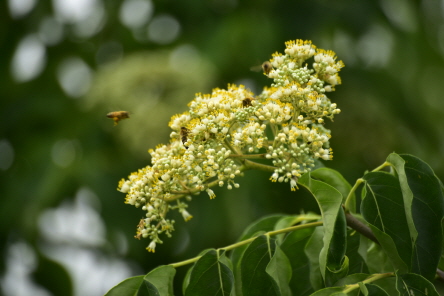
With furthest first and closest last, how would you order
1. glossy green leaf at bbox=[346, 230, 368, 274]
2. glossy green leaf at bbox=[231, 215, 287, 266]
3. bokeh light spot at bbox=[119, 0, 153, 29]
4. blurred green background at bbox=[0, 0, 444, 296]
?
bokeh light spot at bbox=[119, 0, 153, 29] < blurred green background at bbox=[0, 0, 444, 296] < glossy green leaf at bbox=[231, 215, 287, 266] < glossy green leaf at bbox=[346, 230, 368, 274]

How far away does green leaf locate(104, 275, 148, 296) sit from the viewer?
220cm

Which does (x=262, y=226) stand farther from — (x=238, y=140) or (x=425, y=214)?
(x=425, y=214)

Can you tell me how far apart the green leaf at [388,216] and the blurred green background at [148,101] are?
371 cm

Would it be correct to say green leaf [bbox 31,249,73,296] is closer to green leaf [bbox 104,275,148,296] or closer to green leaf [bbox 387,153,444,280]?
green leaf [bbox 104,275,148,296]

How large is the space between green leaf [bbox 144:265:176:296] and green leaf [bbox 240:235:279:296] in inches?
11.5

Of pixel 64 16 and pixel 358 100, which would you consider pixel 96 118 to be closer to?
pixel 64 16

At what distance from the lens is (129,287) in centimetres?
222

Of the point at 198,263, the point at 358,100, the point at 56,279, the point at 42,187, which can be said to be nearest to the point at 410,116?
the point at 358,100

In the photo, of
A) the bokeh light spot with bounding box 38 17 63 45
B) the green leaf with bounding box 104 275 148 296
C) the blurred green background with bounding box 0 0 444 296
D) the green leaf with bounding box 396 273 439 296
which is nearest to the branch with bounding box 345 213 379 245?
the green leaf with bounding box 396 273 439 296

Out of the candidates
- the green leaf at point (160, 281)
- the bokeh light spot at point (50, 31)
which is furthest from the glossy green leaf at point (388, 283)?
the bokeh light spot at point (50, 31)

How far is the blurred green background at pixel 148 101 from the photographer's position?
247 inches

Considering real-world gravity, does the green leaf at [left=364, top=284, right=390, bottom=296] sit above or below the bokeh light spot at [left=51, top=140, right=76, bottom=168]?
above

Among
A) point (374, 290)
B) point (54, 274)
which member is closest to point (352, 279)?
point (374, 290)

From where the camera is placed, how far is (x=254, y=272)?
2.21m
